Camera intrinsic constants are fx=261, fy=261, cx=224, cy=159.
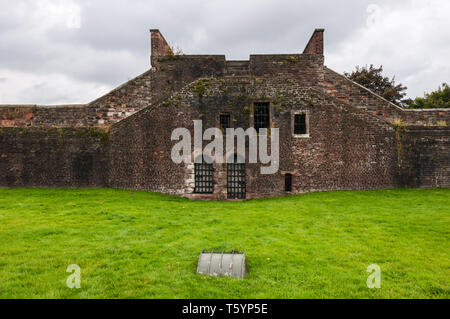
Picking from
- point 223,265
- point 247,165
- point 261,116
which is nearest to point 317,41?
point 261,116

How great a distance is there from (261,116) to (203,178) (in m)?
5.40

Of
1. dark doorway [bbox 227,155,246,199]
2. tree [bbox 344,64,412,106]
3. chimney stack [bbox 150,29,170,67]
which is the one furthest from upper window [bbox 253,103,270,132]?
tree [bbox 344,64,412,106]

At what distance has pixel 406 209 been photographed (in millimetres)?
11688

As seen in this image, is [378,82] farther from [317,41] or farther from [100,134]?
[100,134]

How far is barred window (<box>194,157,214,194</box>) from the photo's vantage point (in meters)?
16.4

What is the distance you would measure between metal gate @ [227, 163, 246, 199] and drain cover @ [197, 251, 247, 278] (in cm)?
1032

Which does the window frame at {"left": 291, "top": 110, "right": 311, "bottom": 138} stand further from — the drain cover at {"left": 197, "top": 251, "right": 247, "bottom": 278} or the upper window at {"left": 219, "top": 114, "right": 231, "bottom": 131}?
the drain cover at {"left": 197, "top": 251, "right": 247, "bottom": 278}

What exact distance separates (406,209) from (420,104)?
124 ft

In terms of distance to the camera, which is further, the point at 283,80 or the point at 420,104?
the point at 420,104

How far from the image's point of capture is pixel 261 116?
1661 centimetres

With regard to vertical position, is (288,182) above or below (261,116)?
below

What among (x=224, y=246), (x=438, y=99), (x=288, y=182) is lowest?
(x=224, y=246)
